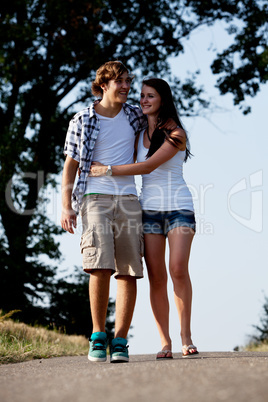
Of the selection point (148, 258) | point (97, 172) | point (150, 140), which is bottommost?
point (148, 258)

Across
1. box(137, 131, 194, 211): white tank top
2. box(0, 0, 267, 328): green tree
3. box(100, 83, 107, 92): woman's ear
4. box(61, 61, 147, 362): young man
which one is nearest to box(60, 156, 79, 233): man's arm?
box(61, 61, 147, 362): young man

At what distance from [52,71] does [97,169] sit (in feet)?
34.4

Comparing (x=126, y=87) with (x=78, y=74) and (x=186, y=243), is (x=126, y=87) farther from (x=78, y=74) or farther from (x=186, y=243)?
(x=78, y=74)

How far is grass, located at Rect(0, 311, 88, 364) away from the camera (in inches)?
226

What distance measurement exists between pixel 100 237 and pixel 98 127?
949 millimetres

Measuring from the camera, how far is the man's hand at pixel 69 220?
4828mm

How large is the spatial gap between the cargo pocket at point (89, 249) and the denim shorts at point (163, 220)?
1.52ft

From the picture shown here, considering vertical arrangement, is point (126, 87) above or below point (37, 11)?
below

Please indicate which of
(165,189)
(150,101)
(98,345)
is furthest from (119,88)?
(98,345)

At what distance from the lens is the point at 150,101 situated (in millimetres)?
4930

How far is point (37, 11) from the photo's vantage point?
520 inches

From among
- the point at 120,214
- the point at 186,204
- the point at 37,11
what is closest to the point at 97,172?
the point at 120,214

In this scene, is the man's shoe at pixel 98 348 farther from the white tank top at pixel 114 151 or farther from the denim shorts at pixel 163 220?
the white tank top at pixel 114 151

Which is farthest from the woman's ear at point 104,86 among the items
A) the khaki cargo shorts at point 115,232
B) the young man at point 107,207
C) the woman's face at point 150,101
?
the khaki cargo shorts at point 115,232
